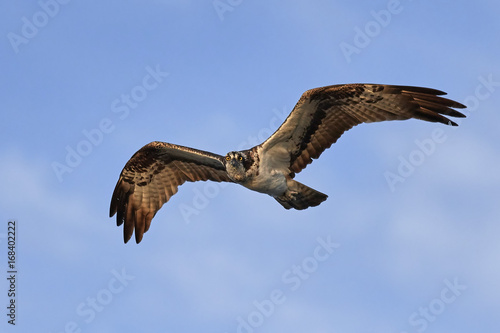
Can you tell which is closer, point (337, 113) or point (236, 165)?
point (337, 113)

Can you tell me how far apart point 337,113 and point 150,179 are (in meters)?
5.02

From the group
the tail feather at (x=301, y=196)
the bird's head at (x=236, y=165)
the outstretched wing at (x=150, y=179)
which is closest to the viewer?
the bird's head at (x=236, y=165)

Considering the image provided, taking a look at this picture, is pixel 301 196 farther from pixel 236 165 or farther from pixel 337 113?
pixel 337 113

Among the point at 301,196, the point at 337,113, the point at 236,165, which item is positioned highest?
the point at 337,113

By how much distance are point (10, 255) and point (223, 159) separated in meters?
5.75

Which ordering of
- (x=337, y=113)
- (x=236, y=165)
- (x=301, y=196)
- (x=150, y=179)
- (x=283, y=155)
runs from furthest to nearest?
(x=150, y=179), (x=301, y=196), (x=283, y=155), (x=236, y=165), (x=337, y=113)


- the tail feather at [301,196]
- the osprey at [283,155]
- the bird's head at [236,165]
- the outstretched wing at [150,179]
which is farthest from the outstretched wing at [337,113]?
the outstretched wing at [150,179]

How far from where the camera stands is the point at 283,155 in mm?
15805

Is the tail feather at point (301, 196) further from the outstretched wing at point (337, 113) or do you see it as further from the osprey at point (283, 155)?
the outstretched wing at point (337, 113)

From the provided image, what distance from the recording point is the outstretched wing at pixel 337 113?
47.4 feet

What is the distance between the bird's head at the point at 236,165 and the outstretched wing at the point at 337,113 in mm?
554

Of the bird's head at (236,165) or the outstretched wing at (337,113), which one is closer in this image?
the outstretched wing at (337,113)

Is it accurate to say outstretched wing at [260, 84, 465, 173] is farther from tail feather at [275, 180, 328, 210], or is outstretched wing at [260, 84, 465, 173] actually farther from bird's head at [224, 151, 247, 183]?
bird's head at [224, 151, 247, 183]

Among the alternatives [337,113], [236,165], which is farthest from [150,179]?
[337,113]
